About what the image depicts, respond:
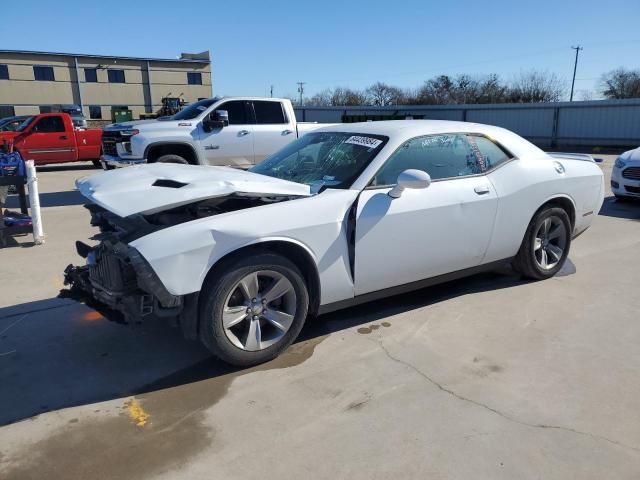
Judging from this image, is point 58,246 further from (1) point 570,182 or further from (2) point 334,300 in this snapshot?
(1) point 570,182

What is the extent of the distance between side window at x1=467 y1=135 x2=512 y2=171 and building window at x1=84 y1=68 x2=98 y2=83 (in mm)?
59185

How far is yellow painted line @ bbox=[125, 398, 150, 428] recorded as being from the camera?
3030 millimetres

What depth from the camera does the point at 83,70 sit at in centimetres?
5500

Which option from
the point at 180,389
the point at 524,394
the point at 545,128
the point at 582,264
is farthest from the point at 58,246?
the point at 545,128

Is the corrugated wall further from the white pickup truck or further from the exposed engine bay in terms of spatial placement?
the exposed engine bay

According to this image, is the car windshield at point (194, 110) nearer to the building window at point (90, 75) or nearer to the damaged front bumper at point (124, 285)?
the damaged front bumper at point (124, 285)

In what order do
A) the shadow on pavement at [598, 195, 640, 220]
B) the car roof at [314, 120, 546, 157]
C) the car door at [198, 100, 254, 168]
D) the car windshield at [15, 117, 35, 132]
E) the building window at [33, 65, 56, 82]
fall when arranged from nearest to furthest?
1. the car roof at [314, 120, 546, 157]
2. the shadow on pavement at [598, 195, 640, 220]
3. the car door at [198, 100, 254, 168]
4. the car windshield at [15, 117, 35, 132]
5. the building window at [33, 65, 56, 82]

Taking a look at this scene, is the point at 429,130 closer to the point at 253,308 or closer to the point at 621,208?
the point at 253,308

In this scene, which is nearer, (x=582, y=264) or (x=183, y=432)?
(x=183, y=432)

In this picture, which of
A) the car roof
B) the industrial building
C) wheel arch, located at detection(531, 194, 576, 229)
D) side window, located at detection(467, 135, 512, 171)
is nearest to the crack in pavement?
the car roof

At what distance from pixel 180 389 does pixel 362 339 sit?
142 cm

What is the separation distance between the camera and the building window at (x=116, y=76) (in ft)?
186

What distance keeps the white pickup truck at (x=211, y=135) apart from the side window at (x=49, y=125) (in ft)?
20.8

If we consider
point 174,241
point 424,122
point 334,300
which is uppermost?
point 424,122
